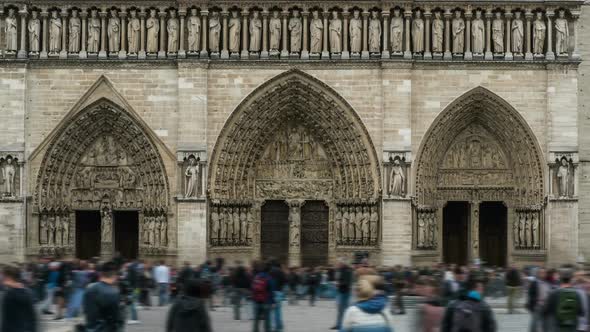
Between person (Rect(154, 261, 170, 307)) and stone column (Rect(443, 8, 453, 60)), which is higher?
stone column (Rect(443, 8, 453, 60))

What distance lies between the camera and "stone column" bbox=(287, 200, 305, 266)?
35.5 meters

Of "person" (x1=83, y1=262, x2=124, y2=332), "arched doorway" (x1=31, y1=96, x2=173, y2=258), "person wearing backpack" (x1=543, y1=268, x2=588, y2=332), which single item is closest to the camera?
"person" (x1=83, y1=262, x2=124, y2=332)

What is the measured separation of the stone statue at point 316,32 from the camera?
34656 mm

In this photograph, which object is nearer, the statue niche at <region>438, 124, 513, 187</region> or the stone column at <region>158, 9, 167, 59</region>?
the stone column at <region>158, 9, 167, 59</region>

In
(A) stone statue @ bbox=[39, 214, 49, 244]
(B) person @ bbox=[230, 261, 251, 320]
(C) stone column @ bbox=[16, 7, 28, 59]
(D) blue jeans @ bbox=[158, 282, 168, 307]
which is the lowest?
(D) blue jeans @ bbox=[158, 282, 168, 307]

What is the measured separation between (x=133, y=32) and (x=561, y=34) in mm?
12465

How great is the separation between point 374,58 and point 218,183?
19.2 feet

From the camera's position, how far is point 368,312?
11.6m

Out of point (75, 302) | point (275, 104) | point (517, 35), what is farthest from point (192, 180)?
point (75, 302)

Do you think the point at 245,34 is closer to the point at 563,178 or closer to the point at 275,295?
the point at 563,178

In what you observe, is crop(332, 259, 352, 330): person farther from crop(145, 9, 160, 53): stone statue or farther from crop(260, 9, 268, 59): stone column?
crop(145, 9, 160, 53): stone statue

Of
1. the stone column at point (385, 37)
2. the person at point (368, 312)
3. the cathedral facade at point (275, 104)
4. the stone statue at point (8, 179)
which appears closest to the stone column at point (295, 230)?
the cathedral facade at point (275, 104)

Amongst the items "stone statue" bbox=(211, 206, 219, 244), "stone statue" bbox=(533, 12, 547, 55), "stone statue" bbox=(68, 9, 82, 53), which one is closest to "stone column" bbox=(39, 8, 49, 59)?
"stone statue" bbox=(68, 9, 82, 53)

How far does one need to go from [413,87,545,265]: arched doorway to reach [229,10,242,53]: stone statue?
6126 mm
